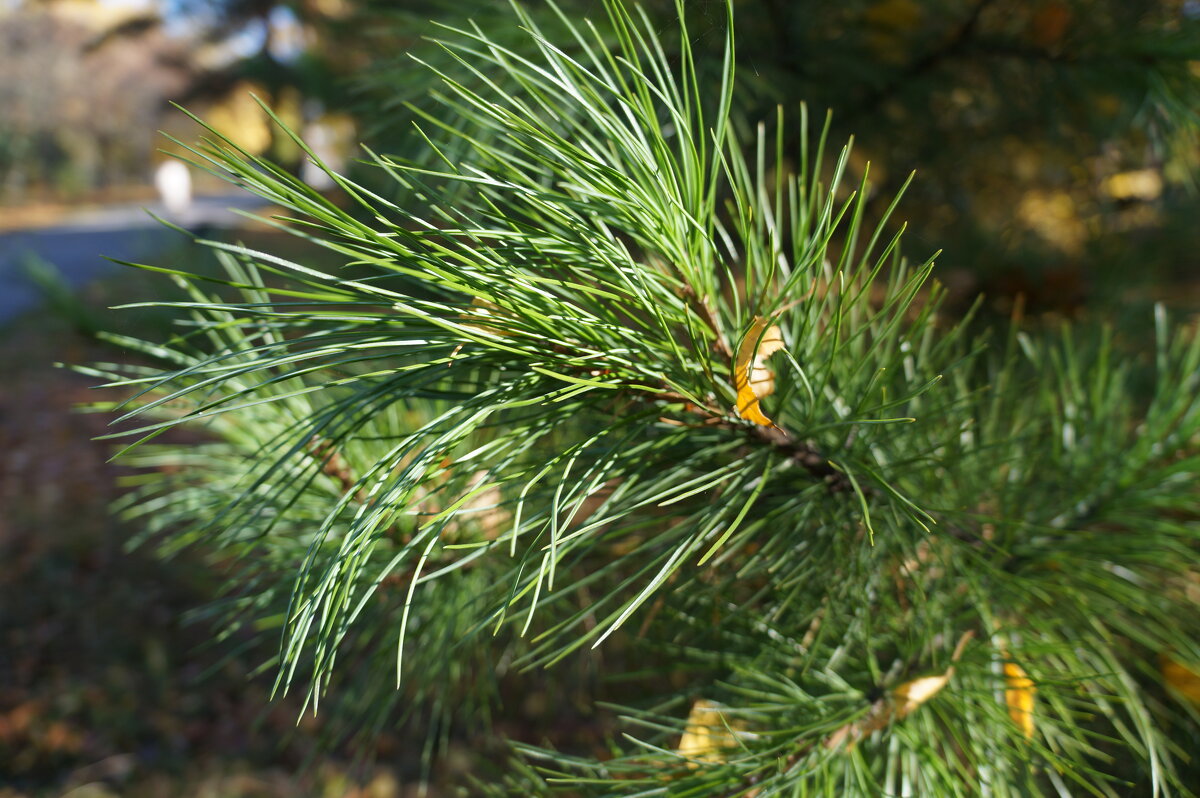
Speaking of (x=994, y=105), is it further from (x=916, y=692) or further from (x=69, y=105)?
(x=69, y=105)

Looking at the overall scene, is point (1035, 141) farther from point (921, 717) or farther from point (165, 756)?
point (165, 756)

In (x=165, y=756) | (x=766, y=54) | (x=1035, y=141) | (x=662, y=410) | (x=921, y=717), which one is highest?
(x=1035, y=141)

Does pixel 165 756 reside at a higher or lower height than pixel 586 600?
lower

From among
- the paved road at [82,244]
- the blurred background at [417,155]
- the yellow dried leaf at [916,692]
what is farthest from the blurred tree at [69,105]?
the yellow dried leaf at [916,692]

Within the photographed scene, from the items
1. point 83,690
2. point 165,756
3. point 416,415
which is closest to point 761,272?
point 416,415

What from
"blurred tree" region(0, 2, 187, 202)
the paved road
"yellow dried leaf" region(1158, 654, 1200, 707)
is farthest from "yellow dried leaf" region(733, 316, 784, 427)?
"blurred tree" region(0, 2, 187, 202)

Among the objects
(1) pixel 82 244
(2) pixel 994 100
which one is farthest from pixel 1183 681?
(1) pixel 82 244

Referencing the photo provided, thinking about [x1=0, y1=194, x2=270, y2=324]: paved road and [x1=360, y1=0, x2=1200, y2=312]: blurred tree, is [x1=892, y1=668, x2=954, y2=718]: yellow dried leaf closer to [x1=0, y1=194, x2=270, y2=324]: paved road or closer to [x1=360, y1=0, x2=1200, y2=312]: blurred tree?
[x1=360, y1=0, x2=1200, y2=312]: blurred tree
